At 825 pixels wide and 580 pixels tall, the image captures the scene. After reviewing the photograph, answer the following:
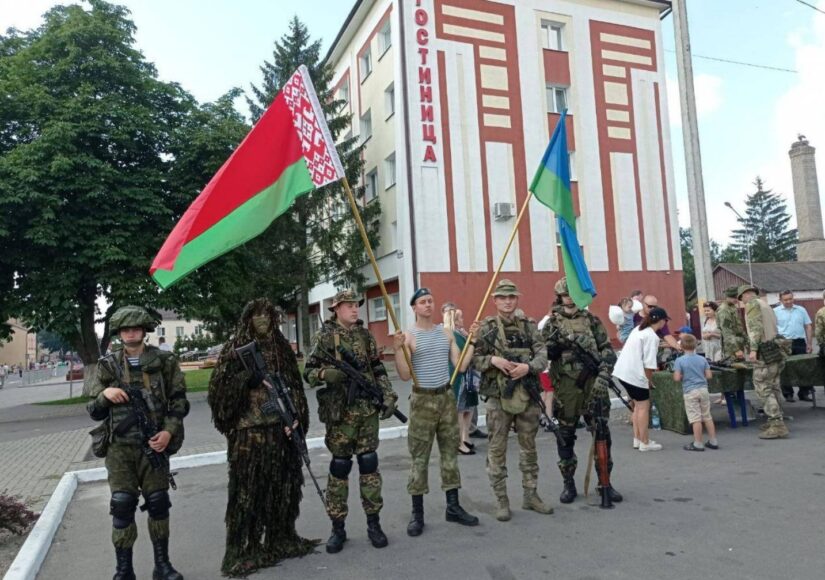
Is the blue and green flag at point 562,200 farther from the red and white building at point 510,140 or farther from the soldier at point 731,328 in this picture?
the red and white building at point 510,140

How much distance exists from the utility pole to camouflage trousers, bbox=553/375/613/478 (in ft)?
18.9

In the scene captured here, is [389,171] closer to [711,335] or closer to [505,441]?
[711,335]

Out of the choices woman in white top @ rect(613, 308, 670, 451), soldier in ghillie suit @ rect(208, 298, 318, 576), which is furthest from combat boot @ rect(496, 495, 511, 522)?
woman in white top @ rect(613, 308, 670, 451)

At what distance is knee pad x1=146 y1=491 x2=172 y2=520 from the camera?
161 inches

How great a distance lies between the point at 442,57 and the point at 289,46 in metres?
7.99

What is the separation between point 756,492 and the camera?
17.9 feet

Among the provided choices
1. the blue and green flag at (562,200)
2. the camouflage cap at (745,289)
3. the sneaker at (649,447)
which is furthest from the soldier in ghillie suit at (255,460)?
the camouflage cap at (745,289)

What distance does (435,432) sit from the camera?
5.01 metres

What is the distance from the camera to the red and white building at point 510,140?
20.2 meters

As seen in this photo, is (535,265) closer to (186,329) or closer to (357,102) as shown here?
(357,102)

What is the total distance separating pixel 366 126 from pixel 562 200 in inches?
805

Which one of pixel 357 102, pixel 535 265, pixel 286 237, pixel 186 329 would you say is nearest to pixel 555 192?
pixel 535 265

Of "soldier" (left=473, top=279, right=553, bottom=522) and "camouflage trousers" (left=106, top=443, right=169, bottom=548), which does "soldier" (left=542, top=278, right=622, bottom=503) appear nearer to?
"soldier" (left=473, top=279, right=553, bottom=522)

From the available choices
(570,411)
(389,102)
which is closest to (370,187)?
(389,102)
